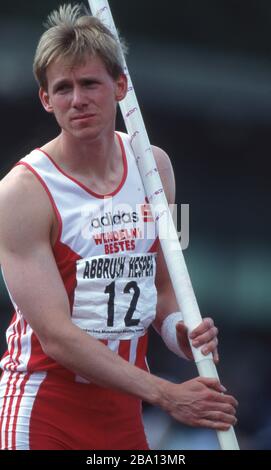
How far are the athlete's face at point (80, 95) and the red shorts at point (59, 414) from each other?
0.88 meters

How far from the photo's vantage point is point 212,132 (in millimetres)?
7324

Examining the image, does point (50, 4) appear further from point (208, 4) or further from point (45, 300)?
point (45, 300)

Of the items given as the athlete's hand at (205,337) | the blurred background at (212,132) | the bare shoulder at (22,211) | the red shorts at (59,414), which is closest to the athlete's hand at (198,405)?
the athlete's hand at (205,337)

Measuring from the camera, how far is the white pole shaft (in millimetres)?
4020

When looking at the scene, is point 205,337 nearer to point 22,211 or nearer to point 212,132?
point 22,211

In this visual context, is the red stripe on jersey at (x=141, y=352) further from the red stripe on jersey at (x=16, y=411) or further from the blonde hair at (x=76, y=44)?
the blonde hair at (x=76, y=44)

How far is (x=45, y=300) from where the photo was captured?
3893 millimetres

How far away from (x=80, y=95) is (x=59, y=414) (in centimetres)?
112

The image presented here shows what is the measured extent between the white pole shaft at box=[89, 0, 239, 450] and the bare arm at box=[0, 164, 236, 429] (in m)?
0.10

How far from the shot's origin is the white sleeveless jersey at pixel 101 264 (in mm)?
4074

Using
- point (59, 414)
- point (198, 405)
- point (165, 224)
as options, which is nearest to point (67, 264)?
point (165, 224)

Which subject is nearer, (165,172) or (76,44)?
(76,44)
